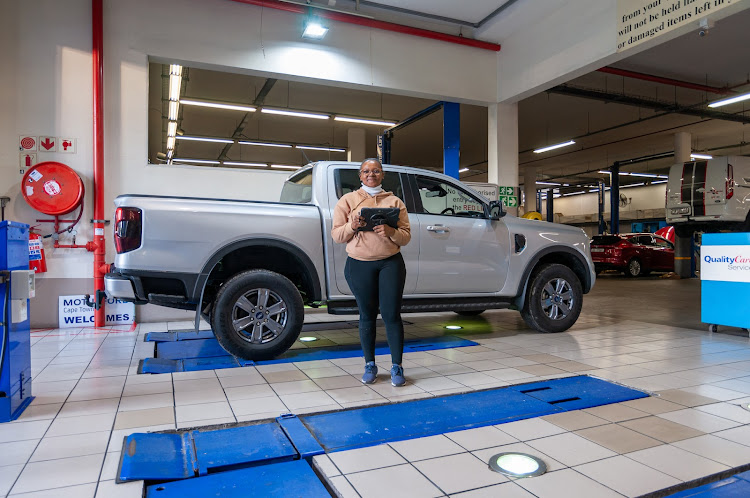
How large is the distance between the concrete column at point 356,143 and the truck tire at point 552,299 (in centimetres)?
1112

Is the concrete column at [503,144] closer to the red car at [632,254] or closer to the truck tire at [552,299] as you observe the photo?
the truck tire at [552,299]

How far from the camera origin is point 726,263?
5355 mm

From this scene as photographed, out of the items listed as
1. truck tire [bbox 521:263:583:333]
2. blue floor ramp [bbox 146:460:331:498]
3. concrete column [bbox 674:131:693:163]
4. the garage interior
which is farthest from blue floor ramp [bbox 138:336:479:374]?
concrete column [bbox 674:131:693:163]

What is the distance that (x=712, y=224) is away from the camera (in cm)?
1130

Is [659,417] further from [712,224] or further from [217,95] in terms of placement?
[217,95]

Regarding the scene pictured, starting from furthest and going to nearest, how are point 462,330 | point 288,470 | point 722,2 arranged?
point 462,330 < point 722,2 < point 288,470

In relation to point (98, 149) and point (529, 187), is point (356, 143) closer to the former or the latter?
point (98, 149)

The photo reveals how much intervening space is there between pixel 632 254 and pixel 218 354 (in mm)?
13647

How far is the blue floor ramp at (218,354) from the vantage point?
405 cm

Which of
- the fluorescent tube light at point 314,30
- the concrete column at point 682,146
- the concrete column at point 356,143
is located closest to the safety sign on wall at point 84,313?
the fluorescent tube light at point 314,30

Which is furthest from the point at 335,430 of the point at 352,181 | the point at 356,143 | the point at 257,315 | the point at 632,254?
the point at 632,254

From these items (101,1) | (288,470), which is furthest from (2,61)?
(288,470)

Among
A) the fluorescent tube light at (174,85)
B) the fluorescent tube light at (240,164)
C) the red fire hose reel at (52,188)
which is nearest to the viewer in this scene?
the red fire hose reel at (52,188)

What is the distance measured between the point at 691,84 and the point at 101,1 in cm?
1250
